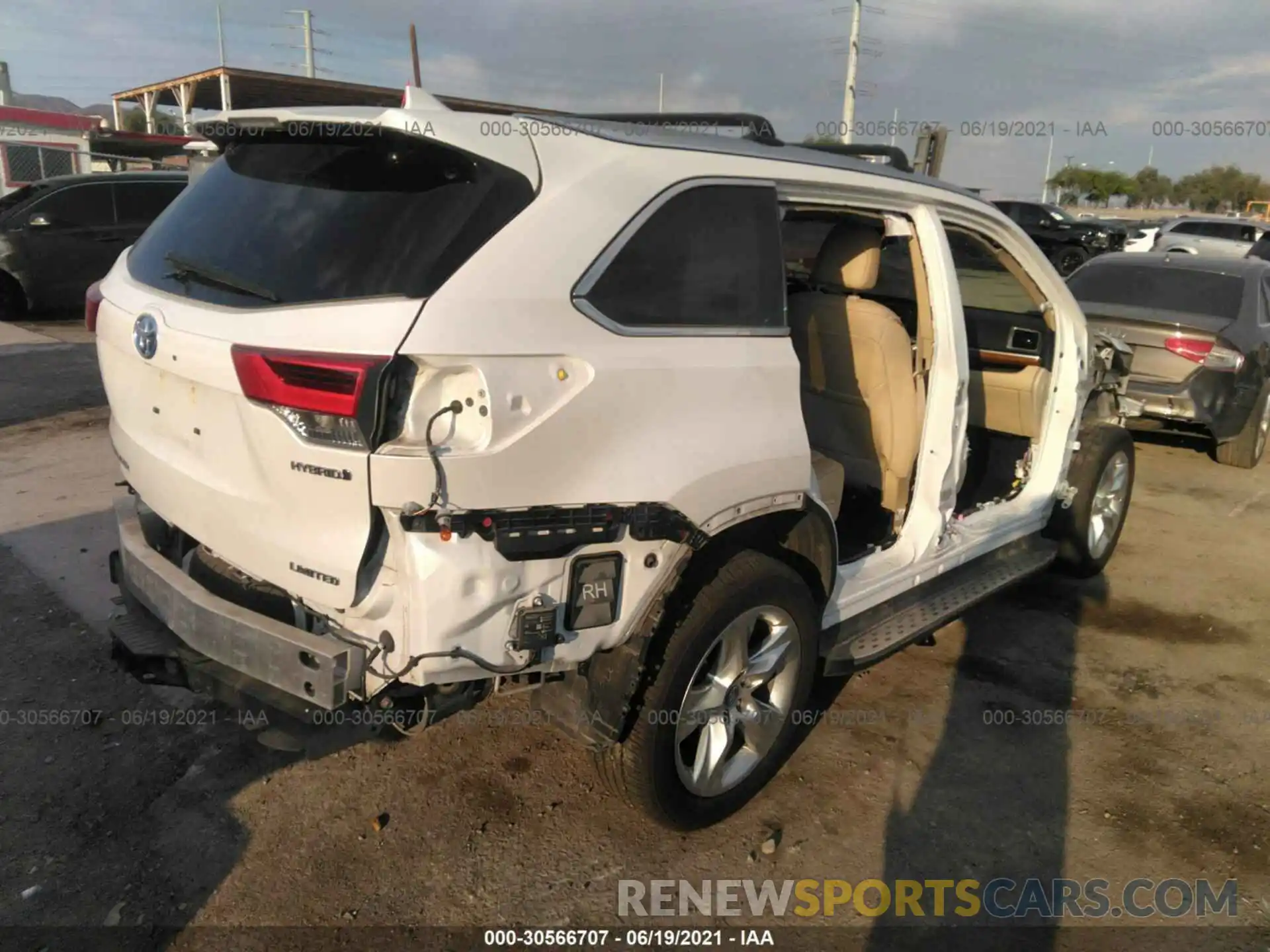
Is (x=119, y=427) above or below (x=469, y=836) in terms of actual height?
above

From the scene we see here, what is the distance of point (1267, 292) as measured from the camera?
7.87 meters

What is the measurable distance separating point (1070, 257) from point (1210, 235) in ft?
10.3

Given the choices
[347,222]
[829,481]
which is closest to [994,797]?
[829,481]

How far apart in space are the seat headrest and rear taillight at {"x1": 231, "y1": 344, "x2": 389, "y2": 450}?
2272 millimetres

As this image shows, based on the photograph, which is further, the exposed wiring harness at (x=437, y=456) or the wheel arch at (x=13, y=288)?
the wheel arch at (x=13, y=288)

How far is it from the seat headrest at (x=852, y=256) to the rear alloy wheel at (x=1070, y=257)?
21601mm

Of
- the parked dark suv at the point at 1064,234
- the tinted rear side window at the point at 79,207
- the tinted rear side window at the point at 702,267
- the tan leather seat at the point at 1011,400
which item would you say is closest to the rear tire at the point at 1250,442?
the tan leather seat at the point at 1011,400

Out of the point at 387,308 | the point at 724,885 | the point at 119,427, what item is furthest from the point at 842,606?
the point at 119,427

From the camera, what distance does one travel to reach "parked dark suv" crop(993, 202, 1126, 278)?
23.0 metres

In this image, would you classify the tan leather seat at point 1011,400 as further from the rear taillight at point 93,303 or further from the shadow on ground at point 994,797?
the rear taillight at point 93,303

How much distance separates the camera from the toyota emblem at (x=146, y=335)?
8.17ft

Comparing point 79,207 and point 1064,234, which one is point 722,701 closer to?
point 79,207

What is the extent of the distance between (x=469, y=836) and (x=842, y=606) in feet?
4.90

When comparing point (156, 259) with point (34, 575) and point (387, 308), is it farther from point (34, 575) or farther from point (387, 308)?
point (34, 575)
